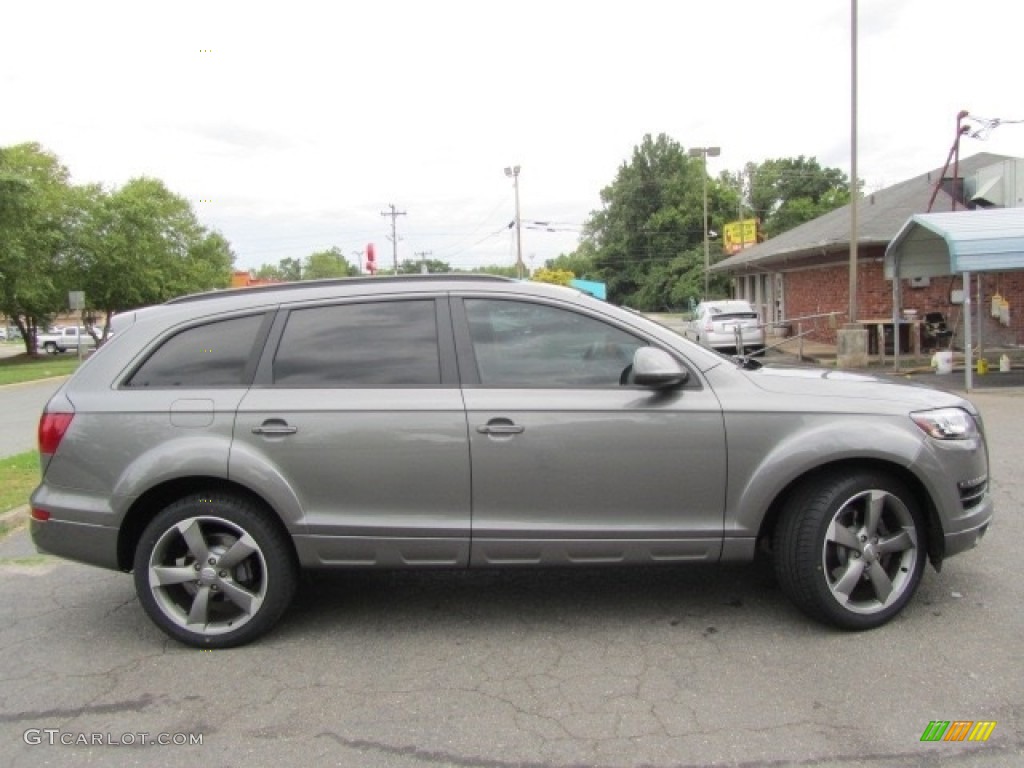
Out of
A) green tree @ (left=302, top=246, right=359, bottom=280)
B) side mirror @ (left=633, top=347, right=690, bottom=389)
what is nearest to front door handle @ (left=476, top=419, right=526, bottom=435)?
side mirror @ (left=633, top=347, right=690, bottom=389)

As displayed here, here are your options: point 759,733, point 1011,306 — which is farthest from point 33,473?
point 1011,306

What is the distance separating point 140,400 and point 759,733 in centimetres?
309

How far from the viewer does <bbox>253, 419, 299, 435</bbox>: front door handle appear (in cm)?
363

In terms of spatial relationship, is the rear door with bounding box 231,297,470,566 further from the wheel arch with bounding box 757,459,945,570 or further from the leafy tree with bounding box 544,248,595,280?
the leafy tree with bounding box 544,248,595,280

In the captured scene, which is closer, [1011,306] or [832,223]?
[1011,306]

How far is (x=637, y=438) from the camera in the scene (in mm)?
3568

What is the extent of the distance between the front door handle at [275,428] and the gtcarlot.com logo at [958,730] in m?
2.86

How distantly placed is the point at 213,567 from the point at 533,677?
160 cm

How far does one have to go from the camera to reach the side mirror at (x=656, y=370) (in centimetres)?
350

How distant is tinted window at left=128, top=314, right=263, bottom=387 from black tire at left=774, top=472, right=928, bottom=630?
2725 mm

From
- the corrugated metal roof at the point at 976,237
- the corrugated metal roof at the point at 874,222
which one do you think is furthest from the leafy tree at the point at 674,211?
the corrugated metal roof at the point at 976,237

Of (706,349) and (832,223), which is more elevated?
(832,223)

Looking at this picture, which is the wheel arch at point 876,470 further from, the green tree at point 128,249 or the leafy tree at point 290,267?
the leafy tree at point 290,267

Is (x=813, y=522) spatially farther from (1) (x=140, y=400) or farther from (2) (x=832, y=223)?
(2) (x=832, y=223)
